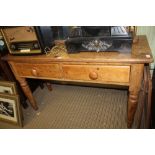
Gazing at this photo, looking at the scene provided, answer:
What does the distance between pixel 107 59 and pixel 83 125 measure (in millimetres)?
677

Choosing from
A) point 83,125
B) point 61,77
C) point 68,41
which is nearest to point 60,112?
point 83,125

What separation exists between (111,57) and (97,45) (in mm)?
123

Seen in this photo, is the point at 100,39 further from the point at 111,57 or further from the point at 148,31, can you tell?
the point at 148,31

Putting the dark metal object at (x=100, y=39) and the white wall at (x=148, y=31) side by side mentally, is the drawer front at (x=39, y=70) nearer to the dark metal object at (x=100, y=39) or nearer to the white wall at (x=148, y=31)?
the dark metal object at (x=100, y=39)

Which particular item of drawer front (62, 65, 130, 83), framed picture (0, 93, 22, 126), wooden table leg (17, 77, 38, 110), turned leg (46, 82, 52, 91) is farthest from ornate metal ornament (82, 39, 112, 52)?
turned leg (46, 82, 52, 91)

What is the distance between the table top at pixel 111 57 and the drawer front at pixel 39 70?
54mm

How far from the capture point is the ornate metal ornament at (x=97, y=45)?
3.44 ft

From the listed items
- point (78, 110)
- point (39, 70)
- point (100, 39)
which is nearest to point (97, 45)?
point (100, 39)

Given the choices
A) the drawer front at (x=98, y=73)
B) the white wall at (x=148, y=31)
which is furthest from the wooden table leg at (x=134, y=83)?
the white wall at (x=148, y=31)

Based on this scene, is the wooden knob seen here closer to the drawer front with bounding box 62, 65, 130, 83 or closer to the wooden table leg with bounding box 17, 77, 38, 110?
the drawer front with bounding box 62, 65, 130, 83

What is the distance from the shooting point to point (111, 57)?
1031 millimetres

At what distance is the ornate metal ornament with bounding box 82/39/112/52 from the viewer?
1.05 m

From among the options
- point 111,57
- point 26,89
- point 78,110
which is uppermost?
point 111,57

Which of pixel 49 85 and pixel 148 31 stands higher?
pixel 148 31
